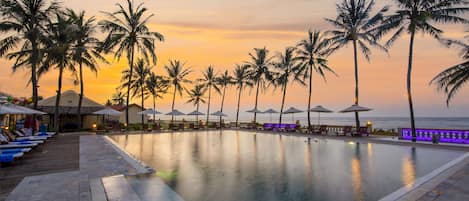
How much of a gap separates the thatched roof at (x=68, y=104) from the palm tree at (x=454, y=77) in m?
29.4

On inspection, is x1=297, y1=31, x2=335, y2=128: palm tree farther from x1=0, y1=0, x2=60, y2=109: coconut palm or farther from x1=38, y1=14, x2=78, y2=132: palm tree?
x1=0, y1=0, x2=60, y2=109: coconut palm

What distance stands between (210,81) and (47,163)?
31.8 metres

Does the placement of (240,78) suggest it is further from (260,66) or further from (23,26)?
→ (23,26)

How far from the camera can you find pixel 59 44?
69.0 ft

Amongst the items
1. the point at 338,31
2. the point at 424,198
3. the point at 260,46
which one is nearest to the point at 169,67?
the point at 260,46

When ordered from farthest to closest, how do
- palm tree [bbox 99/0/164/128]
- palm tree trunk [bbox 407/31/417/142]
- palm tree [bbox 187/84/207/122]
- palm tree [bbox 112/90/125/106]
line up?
1. palm tree [bbox 112/90/125/106]
2. palm tree [bbox 187/84/207/122]
3. palm tree [bbox 99/0/164/128]
4. palm tree trunk [bbox 407/31/417/142]

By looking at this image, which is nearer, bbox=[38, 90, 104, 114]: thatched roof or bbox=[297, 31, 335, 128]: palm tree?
bbox=[38, 90, 104, 114]: thatched roof

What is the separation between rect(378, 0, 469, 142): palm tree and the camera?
15.1 meters

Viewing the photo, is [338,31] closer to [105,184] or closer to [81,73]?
[105,184]

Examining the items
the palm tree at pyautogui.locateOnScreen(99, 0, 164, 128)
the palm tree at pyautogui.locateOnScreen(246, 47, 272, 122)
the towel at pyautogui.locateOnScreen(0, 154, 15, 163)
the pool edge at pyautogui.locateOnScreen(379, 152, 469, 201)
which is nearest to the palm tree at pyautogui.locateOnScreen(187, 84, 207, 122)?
the palm tree at pyautogui.locateOnScreen(246, 47, 272, 122)

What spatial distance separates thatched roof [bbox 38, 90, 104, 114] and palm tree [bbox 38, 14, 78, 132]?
16.8ft

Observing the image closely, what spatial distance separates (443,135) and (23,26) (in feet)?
96.6

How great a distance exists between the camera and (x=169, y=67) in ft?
124

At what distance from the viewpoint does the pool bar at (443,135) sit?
14609 mm
